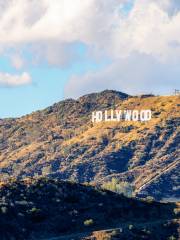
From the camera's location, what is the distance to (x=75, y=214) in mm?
157750

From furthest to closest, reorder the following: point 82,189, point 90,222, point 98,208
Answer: point 82,189, point 98,208, point 90,222

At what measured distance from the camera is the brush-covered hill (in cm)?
14662

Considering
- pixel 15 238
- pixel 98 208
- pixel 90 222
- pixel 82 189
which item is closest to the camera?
pixel 15 238

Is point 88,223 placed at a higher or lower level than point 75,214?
lower

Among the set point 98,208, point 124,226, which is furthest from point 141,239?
point 98,208

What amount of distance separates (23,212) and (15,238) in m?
13.9

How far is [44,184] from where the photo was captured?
174 meters

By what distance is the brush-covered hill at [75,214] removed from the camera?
14662 cm

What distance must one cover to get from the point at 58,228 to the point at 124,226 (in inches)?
512

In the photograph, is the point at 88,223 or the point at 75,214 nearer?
the point at 88,223

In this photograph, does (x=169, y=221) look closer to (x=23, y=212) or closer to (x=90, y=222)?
(x=90, y=222)

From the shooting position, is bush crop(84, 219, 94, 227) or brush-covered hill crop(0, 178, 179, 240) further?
bush crop(84, 219, 94, 227)

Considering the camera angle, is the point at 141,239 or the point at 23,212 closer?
the point at 141,239

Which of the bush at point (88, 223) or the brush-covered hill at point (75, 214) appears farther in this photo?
the bush at point (88, 223)
